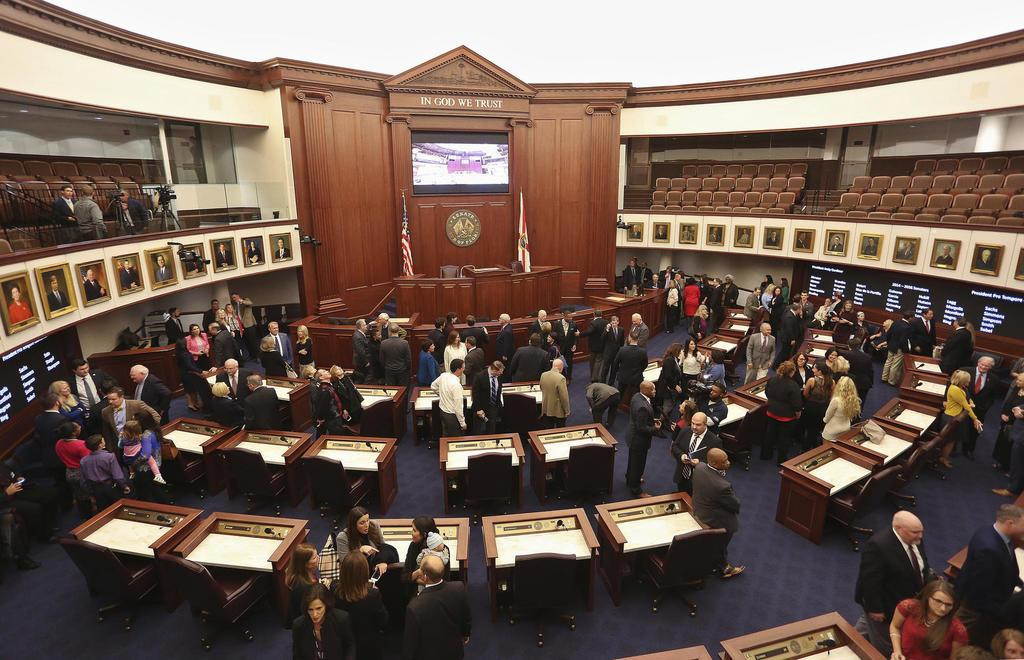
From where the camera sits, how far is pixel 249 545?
504 centimetres

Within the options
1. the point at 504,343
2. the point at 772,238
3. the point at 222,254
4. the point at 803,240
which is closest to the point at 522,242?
the point at 504,343

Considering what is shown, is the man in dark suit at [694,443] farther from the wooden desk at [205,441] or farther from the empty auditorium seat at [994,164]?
the empty auditorium seat at [994,164]

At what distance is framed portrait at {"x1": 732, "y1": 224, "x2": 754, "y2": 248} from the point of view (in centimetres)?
1533

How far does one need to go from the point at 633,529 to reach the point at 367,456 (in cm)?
323

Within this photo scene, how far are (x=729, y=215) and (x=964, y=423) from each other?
9053 millimetres

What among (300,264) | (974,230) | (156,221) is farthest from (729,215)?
(156,221)

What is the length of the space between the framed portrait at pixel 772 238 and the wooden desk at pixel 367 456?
41.0 feet

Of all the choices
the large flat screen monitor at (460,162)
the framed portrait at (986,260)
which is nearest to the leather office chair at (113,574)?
the large flat screen monitor at (460,162)

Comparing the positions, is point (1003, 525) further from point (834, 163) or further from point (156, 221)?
point (834, 163)

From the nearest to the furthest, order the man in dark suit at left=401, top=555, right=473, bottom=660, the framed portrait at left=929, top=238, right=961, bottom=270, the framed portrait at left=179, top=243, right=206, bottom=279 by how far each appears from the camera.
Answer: the man in dark suit at left=401, top=555, right=473, bottom=660 < the framed portrait at left=179, top=243, right=206, bottom=279 < the framed portrait at left=929, top=238, right=961, bottom=270

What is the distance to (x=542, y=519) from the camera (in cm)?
526

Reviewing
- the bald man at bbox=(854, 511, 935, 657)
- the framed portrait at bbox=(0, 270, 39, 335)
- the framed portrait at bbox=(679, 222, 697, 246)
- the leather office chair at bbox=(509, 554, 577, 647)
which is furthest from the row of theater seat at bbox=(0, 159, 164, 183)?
the framed portrait at bbox=(679, 222, 697, 246)

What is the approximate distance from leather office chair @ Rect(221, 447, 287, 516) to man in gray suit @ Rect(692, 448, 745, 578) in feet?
15.9

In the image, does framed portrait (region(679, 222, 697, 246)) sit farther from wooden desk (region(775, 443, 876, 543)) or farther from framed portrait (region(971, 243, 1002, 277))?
wooden desk (region(775, 443, 876, 543))
